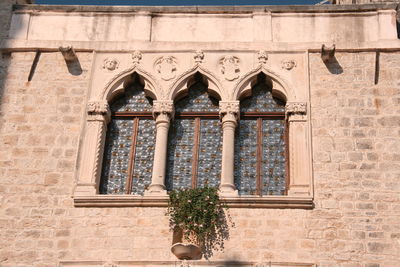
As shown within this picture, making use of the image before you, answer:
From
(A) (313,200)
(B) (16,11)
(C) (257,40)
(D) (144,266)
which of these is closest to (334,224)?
(A) (313,200)

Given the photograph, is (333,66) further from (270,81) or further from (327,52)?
(270,81)

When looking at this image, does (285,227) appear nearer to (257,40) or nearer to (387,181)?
(387,181)

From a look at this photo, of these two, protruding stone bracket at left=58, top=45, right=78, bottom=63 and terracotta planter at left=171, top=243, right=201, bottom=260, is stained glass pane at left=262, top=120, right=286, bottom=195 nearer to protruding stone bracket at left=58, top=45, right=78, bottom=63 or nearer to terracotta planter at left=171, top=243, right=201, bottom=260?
terracotta planter at left=171, top=243, right=201, bottom=260

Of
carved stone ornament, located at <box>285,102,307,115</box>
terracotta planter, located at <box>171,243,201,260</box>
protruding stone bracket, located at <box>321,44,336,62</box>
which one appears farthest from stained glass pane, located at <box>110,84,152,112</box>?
protruding stone bracket, located at <box>321,44,336,62</box>

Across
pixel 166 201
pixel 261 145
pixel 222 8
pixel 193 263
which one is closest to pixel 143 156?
pixel 166 201

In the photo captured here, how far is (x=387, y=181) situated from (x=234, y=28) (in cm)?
348

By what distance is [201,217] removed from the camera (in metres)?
11.1

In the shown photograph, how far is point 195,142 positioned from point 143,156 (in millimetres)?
774

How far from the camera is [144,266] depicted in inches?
427

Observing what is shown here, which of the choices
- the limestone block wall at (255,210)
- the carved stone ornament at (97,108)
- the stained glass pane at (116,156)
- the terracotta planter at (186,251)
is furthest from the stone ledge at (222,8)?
the terracotta planter at (186,251)

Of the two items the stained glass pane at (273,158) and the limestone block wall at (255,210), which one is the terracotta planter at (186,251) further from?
the stained glass pane at (273,158)

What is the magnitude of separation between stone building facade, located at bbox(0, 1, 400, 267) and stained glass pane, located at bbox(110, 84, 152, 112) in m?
0.12

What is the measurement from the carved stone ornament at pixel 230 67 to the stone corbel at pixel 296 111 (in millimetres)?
957

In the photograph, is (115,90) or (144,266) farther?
(115,90)
